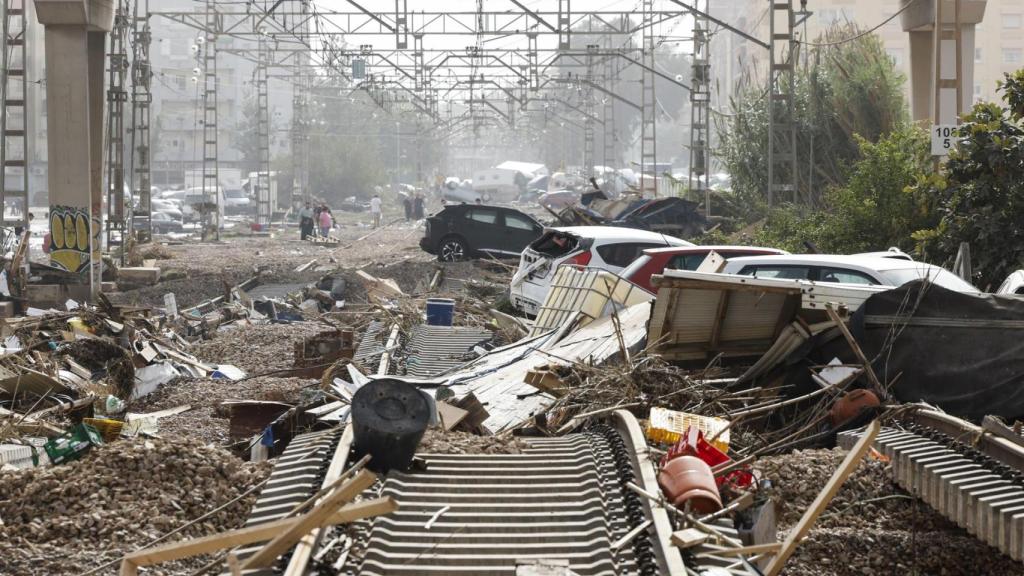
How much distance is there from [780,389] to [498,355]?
13.4 feet

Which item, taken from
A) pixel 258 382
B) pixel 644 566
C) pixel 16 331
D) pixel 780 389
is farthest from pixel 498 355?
pixel 644 566

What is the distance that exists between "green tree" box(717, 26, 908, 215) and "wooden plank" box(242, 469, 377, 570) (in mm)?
29860

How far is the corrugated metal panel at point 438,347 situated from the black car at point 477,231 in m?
14.3

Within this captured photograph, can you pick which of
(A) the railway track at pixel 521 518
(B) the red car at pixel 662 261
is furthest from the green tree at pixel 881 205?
(A) the railway track at pixel 521 518

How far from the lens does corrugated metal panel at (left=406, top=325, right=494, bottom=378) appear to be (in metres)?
15.0

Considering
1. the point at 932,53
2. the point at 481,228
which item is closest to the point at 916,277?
the point at 932,53

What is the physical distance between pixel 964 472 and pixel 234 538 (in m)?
4.59

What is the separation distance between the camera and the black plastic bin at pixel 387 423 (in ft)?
24.2

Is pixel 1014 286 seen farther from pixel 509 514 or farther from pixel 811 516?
pixel 509 514

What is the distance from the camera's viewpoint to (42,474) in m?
8.45

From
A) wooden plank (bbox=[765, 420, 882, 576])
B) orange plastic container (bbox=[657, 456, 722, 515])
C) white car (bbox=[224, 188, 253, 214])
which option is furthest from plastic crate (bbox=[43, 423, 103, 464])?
white car (bbox=[224, 188, 253, 214])

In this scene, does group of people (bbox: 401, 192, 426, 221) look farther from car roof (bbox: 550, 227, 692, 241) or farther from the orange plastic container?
the orange plastic container

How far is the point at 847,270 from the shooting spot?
1475cm

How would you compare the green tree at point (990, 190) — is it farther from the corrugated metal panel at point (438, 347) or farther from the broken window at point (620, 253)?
the corrugated metal panel at point (438, 347)
